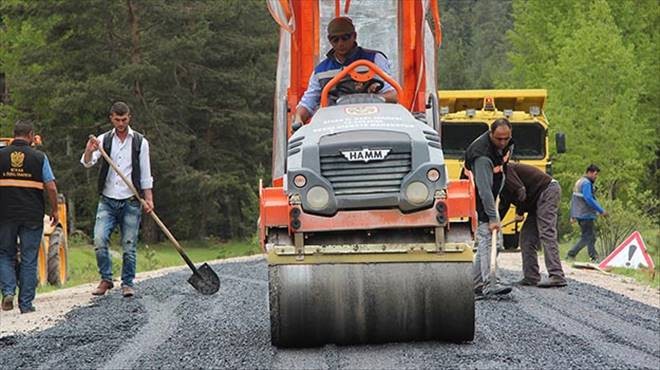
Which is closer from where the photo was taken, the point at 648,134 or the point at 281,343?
the point at 281,343

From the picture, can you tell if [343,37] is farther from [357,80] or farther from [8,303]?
[8,303]

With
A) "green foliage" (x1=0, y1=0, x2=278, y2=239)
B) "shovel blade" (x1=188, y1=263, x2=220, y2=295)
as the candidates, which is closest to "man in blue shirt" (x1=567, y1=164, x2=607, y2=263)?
"shovel blade" (x1=188, y1=263, x2=220, y2=295)

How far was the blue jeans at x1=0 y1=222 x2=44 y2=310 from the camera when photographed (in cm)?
1129

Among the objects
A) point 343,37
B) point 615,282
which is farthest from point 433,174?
point 615,282

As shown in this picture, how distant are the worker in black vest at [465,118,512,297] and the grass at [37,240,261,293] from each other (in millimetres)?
5931

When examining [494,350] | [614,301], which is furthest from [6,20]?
[494,350]

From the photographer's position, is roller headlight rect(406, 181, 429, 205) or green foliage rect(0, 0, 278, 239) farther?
green foliage rect(0, 0, 278, 239)

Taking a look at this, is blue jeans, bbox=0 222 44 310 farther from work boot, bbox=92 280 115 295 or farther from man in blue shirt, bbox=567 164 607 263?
man in blue shirt, bbox=567 164 607 263

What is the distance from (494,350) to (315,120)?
2.10m

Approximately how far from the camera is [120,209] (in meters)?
11.8

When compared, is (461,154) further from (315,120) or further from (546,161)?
(315,120)

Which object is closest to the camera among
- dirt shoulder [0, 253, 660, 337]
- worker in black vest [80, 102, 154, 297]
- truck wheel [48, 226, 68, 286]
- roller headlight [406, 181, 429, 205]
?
roller headlight [406, 181, 429, 205]

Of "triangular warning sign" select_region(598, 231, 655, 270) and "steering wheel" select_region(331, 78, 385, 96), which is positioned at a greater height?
"steering wheel" select_region(331, 78, 385, 96)

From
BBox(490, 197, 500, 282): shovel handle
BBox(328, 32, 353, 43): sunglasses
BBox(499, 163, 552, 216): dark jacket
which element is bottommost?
BBox(490, 197, 500, 282): shovel handle
